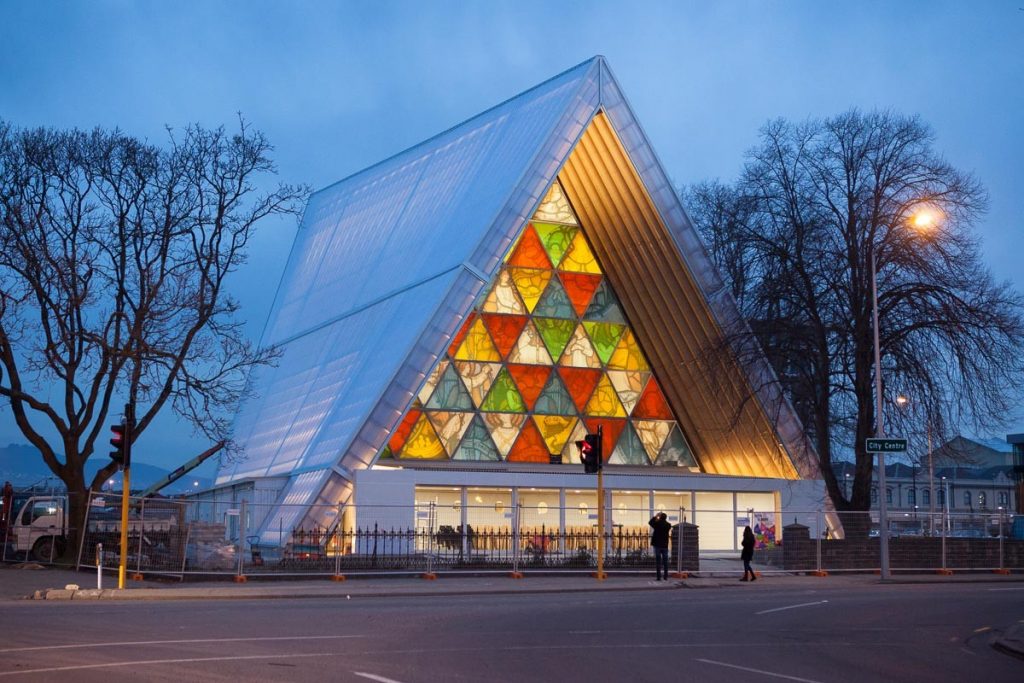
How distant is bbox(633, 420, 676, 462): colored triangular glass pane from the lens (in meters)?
41.3

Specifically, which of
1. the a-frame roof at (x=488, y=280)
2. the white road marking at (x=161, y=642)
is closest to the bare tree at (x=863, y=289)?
the a-frame roof at (x=488, y=280)

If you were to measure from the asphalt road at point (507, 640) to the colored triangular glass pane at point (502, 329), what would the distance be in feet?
54.4

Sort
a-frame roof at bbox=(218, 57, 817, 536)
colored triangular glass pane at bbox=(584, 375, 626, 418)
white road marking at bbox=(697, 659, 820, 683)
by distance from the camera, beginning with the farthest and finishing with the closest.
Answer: colored triangular glass pane at bbox=(584, 375, 626, 418) < a-frame roof at bbox=(218, 57, 817, 536) < white road marking at bbox=(697, 659, 820, 683)

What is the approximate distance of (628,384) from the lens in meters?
41.5

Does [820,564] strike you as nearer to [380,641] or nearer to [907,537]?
Answer: [907,537]

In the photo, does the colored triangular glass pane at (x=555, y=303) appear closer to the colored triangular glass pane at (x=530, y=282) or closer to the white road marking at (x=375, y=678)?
the colored triangular glass pane at (x=530, y=282)

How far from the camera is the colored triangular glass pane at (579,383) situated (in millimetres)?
40688

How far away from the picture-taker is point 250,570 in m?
28.2

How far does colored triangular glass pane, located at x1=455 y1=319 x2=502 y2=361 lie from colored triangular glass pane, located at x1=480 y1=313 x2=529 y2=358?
0.50 ft

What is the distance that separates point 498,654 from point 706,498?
89.5 ft

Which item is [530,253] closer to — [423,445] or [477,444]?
[477,444]

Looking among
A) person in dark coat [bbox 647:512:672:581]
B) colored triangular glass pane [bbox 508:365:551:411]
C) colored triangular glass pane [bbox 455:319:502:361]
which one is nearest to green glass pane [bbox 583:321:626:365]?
colored triangular glass pane [bbox 508:365:551:411]

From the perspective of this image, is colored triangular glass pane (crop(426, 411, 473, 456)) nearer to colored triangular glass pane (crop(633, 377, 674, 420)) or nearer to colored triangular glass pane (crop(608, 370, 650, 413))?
colored triangular glass pane (crop(608, 370, 650, 413))

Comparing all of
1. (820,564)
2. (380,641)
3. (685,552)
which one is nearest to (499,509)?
(685,552)
